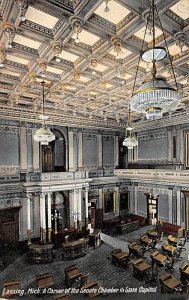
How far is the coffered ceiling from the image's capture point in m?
4.50

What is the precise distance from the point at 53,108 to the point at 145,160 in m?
8.31

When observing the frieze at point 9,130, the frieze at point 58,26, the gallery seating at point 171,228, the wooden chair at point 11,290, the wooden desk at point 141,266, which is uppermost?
the frieze at point 58,26

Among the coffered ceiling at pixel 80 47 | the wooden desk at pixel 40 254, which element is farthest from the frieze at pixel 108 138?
the wooden desk at pixel 40 254

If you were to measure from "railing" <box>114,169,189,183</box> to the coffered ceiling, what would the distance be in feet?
14.1

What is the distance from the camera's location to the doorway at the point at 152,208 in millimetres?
15541

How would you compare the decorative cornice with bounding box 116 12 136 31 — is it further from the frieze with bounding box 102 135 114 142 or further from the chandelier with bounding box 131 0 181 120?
the frieze with bounding box 102 135 114 142

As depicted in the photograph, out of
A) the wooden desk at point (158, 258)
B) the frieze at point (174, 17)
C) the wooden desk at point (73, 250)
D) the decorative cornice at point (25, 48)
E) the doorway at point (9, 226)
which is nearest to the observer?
the frieze at point (174, 17)

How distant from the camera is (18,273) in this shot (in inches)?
374

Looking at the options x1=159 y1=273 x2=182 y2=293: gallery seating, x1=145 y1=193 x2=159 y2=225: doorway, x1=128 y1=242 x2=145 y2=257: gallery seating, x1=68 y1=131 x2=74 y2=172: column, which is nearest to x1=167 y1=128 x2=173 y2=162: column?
x1=145 y1=193 x2=159 y2=225: doorway

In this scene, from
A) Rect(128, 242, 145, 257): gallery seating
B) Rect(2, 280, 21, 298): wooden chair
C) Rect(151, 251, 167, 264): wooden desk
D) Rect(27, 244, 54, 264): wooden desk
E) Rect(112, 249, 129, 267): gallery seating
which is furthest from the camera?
Rect(27, 244, 54, 264): wooden desk

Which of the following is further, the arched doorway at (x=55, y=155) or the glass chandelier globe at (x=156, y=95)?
the arched doorway at (x=55, y=155)

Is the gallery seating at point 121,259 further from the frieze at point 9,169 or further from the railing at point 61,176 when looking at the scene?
the frieze at point 9,169

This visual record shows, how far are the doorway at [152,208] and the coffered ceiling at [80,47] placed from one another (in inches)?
304

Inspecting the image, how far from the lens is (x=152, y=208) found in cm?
1594
